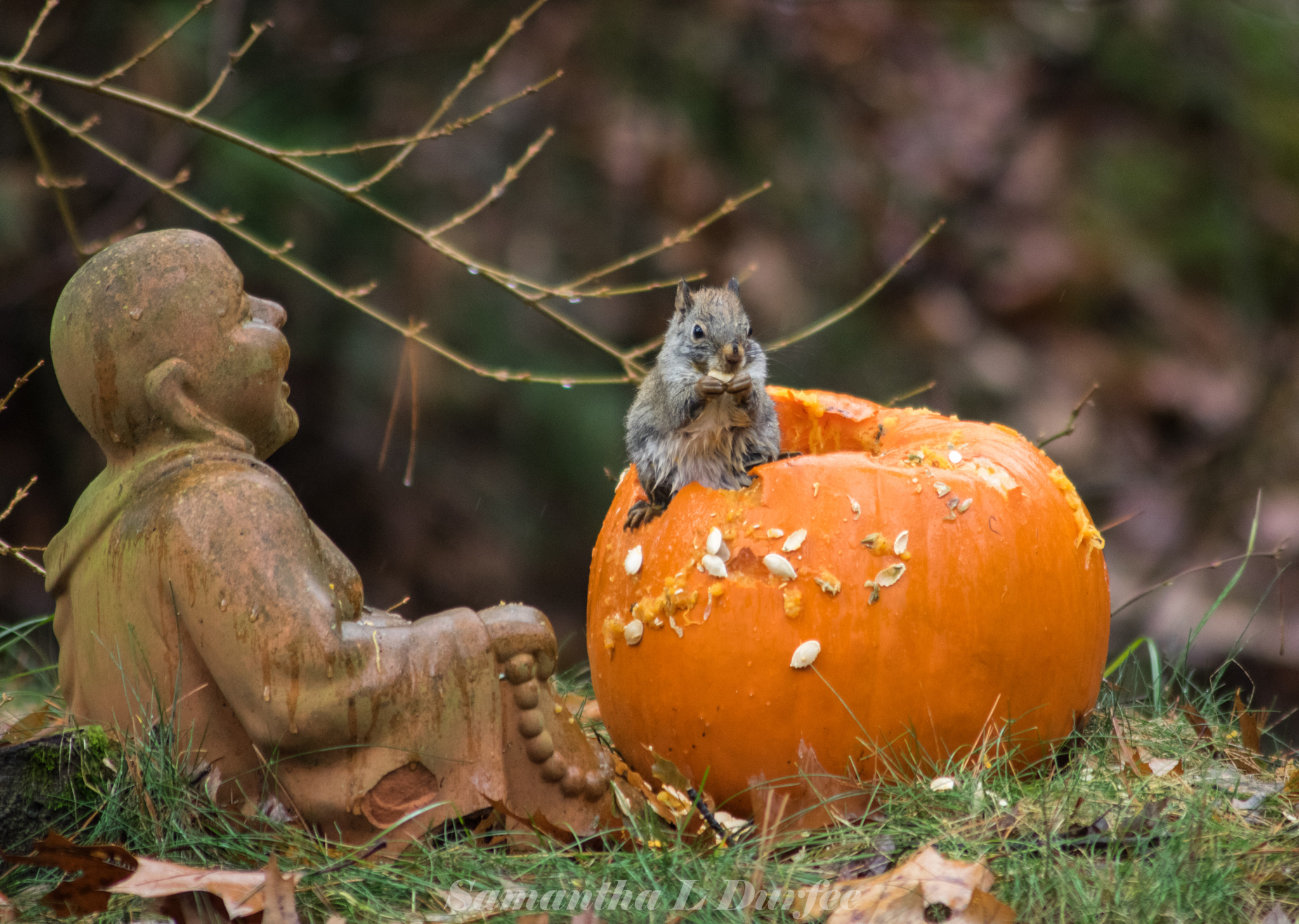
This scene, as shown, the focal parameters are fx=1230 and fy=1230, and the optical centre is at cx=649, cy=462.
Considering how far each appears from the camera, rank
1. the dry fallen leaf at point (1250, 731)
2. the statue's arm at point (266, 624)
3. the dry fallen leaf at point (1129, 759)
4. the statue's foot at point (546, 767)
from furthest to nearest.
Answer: the dry fallen leaf at point (1250, 731)
the dry fallen leaf at point (1129, 759)
the statue's foot at point (546, 767)
the statue's arm at point (266, 624)

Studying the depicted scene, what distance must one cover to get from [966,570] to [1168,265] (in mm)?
4780

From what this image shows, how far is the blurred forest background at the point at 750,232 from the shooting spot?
5168 mm

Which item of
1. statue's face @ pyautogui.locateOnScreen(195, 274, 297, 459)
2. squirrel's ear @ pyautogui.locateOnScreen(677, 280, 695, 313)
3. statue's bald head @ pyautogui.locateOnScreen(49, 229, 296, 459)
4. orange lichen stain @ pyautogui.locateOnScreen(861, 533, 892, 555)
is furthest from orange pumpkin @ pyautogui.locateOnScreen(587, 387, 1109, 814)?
statue's bald head @ pyautogui.locateOnScreen(49, 229, 296, 459)

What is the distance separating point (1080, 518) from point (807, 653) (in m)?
0.75

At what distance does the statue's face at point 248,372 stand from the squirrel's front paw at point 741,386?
0.93 meters

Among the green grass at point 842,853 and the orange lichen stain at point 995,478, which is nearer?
the green grass at point 842,853

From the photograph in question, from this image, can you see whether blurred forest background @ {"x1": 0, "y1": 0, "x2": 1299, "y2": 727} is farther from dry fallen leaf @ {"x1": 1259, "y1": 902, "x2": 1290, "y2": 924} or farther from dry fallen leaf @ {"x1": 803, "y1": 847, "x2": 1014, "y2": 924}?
dry fallen leaf @ {"x1": 1259, "y1": 902, "x2": 1290, "y2": 924}

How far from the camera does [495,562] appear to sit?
237 inches

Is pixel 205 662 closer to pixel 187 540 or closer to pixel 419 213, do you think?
pixel 187 540

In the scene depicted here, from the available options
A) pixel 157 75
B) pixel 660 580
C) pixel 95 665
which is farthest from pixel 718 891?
pixel 157 75

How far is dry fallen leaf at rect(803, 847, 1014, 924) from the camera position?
77.3 inches

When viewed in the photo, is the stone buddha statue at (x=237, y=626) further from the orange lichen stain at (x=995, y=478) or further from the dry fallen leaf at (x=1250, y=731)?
the dry fallen leaf at (x=1250, y=731)

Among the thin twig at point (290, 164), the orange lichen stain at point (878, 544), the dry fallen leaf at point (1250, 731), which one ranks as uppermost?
the thin twig at point (290, 164)

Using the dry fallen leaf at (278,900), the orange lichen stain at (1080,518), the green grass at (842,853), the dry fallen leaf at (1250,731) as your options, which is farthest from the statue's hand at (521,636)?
the dry fallen leaf at (1250,731)
